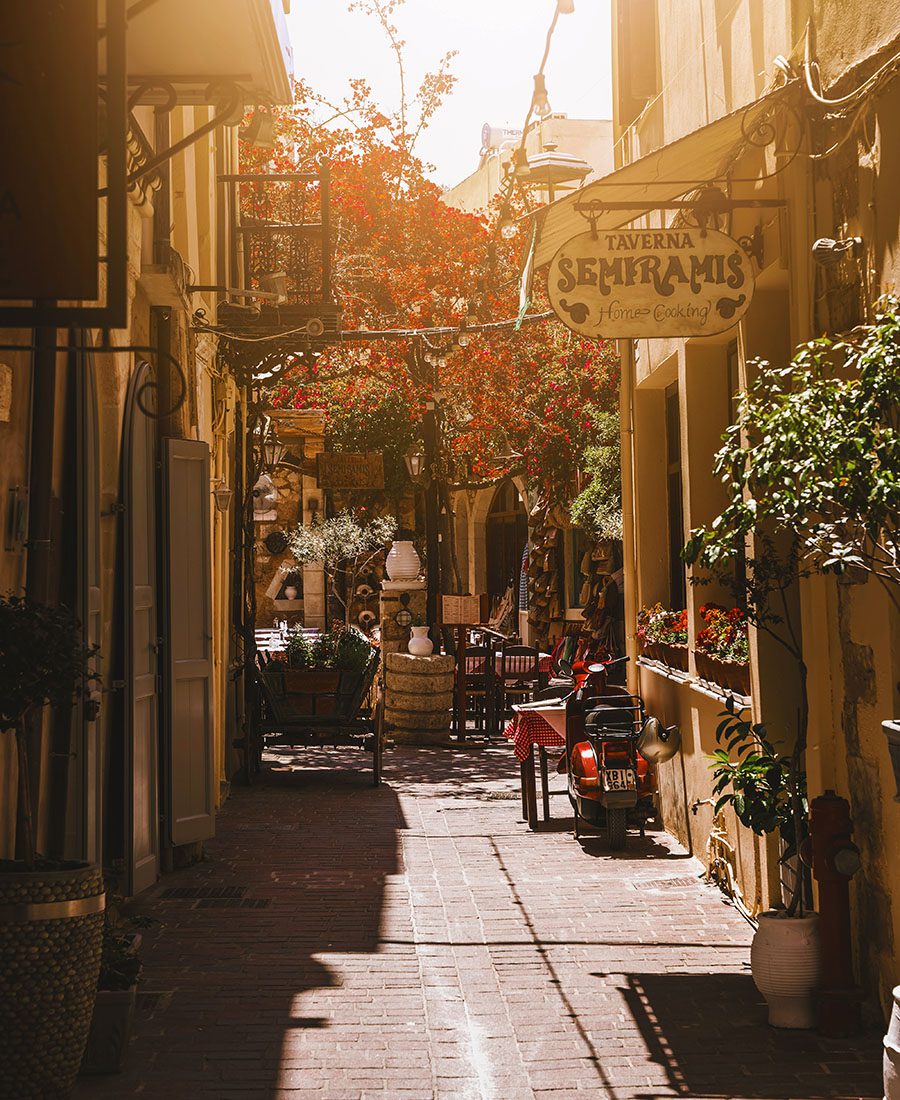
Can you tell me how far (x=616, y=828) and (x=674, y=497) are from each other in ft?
8.79

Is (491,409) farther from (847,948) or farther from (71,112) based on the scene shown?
(71,112)

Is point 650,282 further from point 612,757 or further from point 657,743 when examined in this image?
point 612,757

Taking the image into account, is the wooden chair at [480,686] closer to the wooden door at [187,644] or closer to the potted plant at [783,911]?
the wooden door at [187,644]

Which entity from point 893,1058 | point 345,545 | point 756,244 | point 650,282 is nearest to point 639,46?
point 756,244

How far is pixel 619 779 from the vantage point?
932 cm

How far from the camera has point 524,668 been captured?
17.2 meters

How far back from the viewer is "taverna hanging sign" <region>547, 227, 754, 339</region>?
649 cm

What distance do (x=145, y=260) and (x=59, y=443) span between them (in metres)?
2.54

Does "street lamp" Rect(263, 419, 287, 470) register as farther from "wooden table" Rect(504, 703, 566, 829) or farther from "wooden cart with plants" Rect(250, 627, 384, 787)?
"wooden table" Rect(504, 703, 566, 829)

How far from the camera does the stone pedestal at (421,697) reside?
1662cm

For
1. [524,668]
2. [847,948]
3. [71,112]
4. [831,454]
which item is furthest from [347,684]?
[71,112]

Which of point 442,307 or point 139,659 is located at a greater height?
point 442,307

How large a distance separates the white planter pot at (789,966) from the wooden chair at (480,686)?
1080cm

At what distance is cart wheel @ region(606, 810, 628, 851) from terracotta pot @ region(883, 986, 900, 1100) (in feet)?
17.0
